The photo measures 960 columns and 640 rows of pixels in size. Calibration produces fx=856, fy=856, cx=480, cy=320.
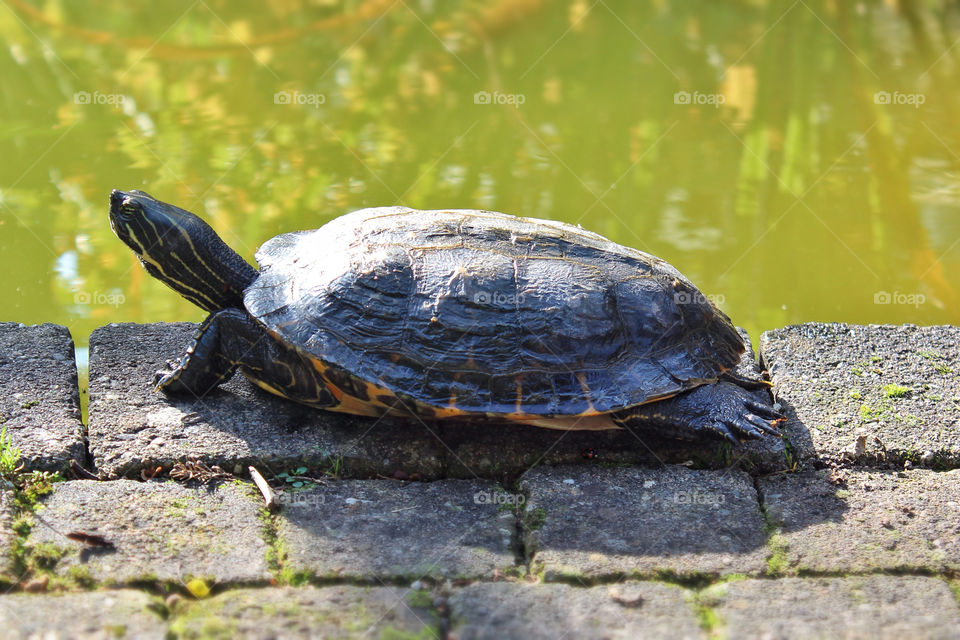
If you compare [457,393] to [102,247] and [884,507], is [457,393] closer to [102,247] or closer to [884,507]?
[884,507]

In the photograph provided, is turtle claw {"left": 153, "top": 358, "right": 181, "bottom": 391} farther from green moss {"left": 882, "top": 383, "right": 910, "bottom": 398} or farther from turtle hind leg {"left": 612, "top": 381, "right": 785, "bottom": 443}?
green moss {"left": 882, "top": 383, "right": 910, "bottom": 398}

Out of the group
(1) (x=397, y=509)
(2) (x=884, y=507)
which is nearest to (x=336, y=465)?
(1) (x=397, y=509)

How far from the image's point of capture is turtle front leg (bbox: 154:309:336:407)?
391cm

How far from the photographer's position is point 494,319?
12.4 feet

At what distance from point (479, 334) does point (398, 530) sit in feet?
3.06

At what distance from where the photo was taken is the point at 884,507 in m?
3.55

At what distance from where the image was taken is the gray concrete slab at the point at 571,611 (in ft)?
9.18

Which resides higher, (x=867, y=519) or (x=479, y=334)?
(x=479, y=334)

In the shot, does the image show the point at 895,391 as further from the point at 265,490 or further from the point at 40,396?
the point at 40,396

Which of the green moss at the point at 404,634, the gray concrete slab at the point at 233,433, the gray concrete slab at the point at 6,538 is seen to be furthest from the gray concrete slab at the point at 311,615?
the gray concrete slab at the point at 233,433

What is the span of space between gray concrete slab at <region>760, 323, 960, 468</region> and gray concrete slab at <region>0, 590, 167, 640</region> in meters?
2.78

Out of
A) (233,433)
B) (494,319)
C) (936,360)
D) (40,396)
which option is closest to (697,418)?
(494,319)

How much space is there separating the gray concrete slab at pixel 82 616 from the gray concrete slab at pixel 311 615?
0.11 meters

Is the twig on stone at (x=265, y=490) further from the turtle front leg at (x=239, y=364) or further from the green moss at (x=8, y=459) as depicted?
the green moss at (x=8, y=459)
